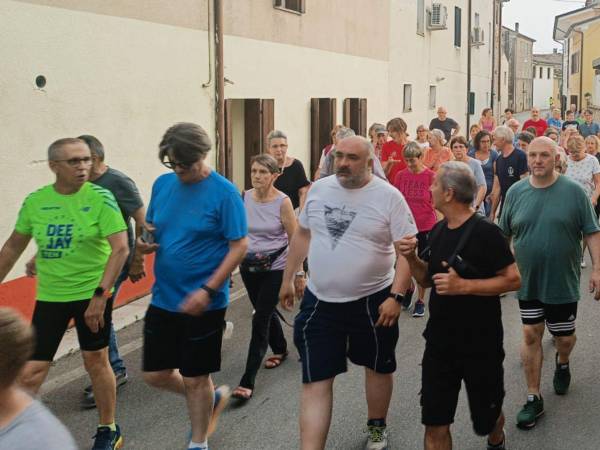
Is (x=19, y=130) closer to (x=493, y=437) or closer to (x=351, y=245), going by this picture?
(x=351, y=245)

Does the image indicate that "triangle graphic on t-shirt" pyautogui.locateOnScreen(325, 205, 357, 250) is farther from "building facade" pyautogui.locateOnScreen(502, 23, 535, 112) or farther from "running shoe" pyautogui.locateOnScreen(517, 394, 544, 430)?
"building facade" pyautogui.locateOnScreen(502, 23, 535, 112)

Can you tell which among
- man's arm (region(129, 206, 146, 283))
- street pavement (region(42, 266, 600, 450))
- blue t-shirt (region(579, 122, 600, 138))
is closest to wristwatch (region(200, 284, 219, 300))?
man's arm (region(129, 206, 146, 283))

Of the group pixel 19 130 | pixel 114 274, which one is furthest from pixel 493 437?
pixel 19 130

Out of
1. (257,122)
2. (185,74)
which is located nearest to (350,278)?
(185,74)

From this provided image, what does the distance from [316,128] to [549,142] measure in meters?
10.8

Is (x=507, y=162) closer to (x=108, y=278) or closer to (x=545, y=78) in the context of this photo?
(x=108, y=278)

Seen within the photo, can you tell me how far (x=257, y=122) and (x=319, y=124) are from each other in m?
3.23

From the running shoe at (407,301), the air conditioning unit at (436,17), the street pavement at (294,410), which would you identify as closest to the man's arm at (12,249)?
the street pavement at (294,410)

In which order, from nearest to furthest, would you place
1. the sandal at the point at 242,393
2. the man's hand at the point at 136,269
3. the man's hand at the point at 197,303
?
the man's hand at the point at 197,303, the man's hand at the point at 136,269, the sandal at the point at 242,393

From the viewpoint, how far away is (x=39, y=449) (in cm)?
219

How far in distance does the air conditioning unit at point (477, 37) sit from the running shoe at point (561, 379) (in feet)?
91.5

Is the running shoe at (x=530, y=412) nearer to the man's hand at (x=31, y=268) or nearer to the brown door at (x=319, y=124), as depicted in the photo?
the man's hand at (x=31, y=268)

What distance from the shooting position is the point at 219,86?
38.0 feet

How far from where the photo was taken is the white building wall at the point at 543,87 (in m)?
98.9
